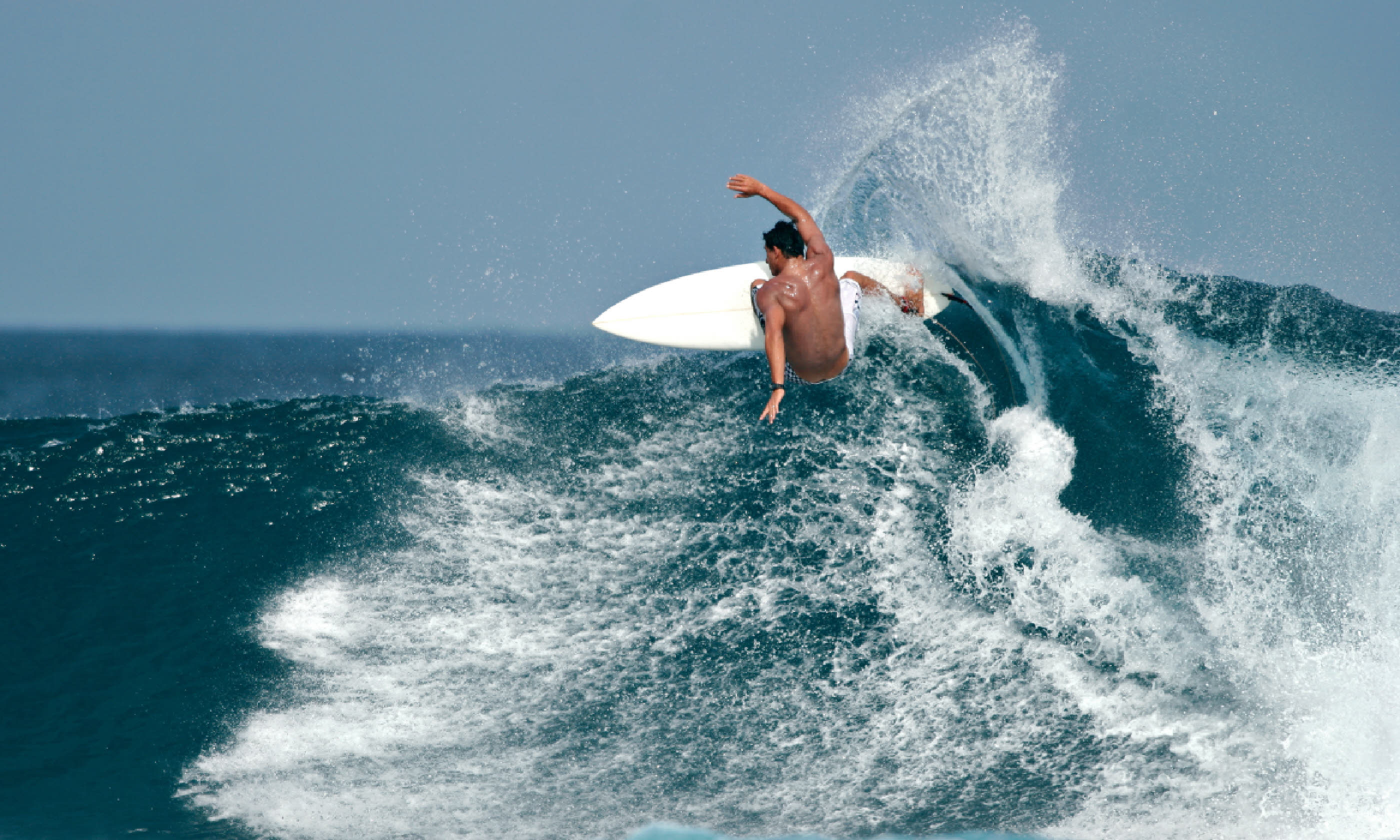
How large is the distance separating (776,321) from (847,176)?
190 centimetres

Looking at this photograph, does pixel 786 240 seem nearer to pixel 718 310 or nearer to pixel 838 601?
pixel 718 310

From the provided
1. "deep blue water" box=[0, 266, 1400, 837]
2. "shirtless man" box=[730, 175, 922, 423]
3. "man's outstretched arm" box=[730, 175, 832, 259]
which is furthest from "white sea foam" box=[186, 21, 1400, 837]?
"man's outstretched arm" box=[730, 175, 832, 259]

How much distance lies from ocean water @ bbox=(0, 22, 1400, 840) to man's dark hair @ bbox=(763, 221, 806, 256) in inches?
51.0

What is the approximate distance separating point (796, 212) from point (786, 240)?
20 centimetres

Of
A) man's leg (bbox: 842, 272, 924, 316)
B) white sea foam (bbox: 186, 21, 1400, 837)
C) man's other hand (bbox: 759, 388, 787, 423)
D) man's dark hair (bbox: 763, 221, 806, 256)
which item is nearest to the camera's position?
man's other hand (bbox: 759, 388, 787, 423)

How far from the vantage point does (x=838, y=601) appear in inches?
209

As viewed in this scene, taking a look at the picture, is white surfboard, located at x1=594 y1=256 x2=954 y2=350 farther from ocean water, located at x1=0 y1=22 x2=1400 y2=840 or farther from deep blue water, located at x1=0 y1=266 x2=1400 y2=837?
deep blue water, located at x1=0 y1=266 x2=1400 y2=837

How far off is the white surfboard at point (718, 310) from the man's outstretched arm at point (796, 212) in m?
0.96

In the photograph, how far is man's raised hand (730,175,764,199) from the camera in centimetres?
495

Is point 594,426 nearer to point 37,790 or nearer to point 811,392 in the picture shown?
point 811,392

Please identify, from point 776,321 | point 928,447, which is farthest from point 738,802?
point 776,321

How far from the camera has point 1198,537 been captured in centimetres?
541

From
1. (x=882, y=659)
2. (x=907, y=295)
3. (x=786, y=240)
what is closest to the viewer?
(x=786, y=240)

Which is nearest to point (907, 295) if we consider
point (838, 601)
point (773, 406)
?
point (773, 406)
